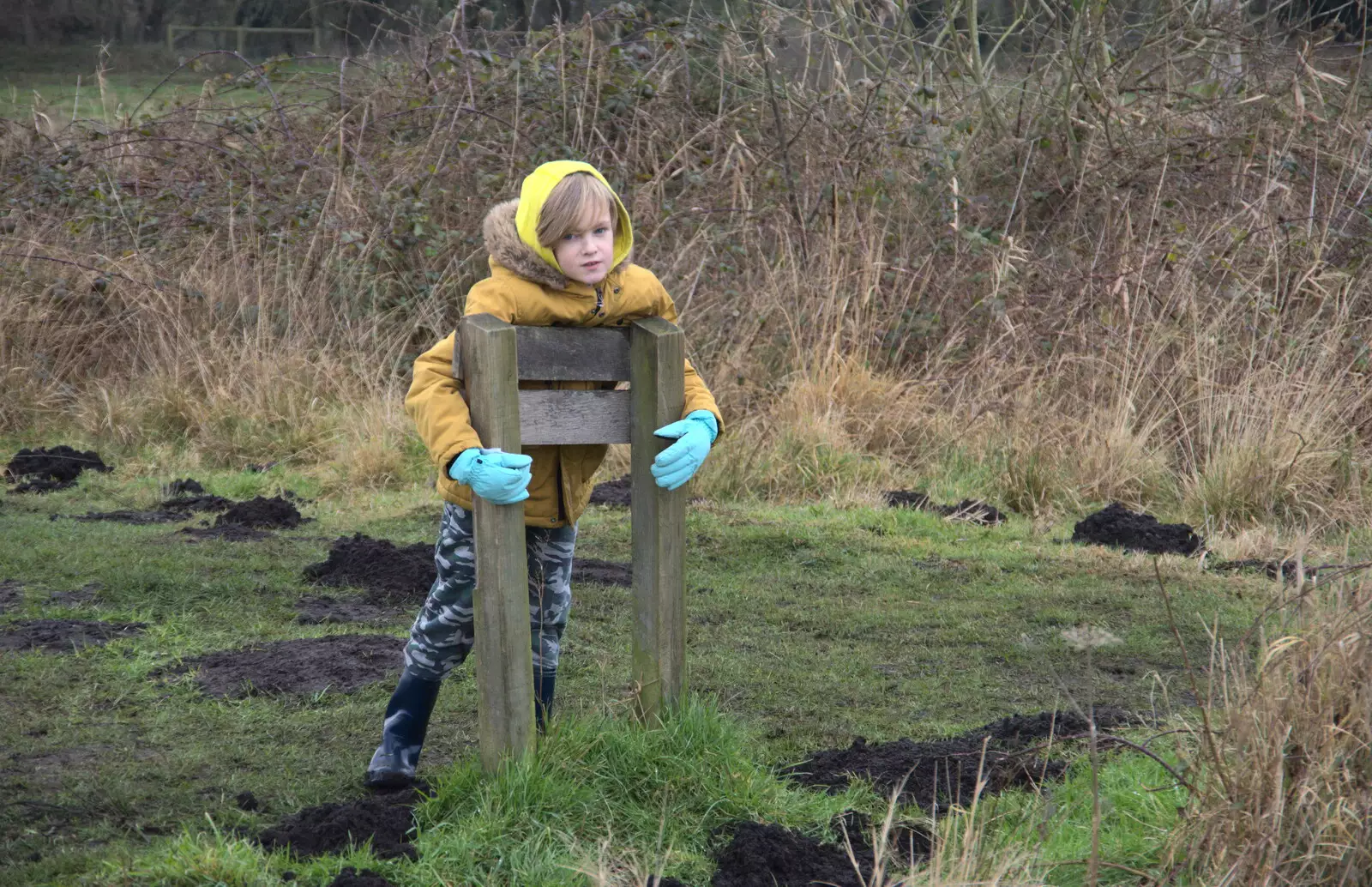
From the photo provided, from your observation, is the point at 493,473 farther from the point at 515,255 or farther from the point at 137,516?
the point at 137,516

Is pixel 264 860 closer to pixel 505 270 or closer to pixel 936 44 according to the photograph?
pixel 505 270

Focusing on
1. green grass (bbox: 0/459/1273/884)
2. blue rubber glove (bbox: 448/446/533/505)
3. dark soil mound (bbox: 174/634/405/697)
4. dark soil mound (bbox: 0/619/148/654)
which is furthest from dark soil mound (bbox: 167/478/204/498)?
blue rubber glove (bbox: 448/446/533/505)

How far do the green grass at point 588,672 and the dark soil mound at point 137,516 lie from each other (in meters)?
0.15

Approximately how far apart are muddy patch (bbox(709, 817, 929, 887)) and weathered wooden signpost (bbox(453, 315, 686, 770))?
0.43 m

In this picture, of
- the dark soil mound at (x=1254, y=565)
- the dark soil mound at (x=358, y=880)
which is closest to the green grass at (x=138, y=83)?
the dark soil mound at (x=1254, y=565)

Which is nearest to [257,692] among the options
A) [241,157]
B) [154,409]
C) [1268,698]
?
[1268,698]

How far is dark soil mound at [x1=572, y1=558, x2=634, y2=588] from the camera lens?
6426 mm

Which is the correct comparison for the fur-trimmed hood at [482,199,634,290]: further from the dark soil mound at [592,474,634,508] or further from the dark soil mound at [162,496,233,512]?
the dark soil mound at [162,496,233,512]

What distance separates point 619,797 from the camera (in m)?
3.36

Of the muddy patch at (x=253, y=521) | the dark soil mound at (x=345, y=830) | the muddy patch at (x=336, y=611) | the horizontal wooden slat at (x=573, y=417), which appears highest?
the horizontal wooden slat at (x=573, y=417)

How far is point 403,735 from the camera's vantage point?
3684mm

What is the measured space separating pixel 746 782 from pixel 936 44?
29.5 feet

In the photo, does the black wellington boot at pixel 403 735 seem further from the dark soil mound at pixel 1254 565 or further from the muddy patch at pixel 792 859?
the dark soil mound at pixel 1254 565

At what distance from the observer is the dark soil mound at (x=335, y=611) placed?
568cm
